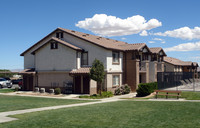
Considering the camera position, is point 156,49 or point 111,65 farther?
point 156,49

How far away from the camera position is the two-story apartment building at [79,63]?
29.4 m

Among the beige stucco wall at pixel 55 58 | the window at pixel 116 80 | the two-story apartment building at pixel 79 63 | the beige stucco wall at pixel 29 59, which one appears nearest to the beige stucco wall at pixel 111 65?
the two-story apartment building at pixel 79 63

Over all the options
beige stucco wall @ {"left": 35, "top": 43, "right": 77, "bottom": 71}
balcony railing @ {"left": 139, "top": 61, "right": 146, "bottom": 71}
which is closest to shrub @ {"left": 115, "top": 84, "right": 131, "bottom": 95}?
balcony railing @ {"left": 139, "top": 61, "right": 146, "bottom": 71}

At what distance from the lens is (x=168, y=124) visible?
1045 cm

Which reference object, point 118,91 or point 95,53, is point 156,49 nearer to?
point 118,91

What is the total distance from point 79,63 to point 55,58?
11.2 ft

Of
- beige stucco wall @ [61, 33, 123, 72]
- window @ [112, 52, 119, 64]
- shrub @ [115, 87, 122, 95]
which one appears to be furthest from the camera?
window @ [112, 52, 119, 64]

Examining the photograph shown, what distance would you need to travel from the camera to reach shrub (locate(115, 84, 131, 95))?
1173 inches

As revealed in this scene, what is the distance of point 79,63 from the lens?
30.4 m

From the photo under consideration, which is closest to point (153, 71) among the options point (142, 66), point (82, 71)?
point (142, 66)

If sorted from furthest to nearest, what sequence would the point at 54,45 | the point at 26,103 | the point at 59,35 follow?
the point at 59,35, the point at 54,45, the point at 26,103

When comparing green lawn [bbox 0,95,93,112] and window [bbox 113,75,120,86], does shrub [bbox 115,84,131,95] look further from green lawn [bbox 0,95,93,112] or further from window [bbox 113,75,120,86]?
green lawn [bbox 0,95,93,112]

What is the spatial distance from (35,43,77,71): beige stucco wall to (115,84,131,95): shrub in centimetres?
609

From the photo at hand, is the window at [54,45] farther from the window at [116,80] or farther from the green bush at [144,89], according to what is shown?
the green bush at [144,89]
